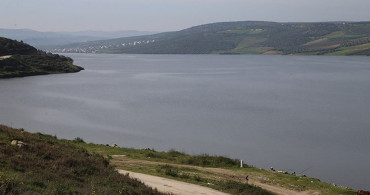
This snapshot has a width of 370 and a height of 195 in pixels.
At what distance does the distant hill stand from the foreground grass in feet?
335

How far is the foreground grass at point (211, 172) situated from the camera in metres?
20.3

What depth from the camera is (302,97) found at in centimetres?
7862

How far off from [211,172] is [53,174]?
1090 centimetres

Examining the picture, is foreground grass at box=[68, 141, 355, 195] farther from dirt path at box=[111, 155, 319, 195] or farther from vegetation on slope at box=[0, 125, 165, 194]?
vegetation on slope at box=[0, 125, 165, 194]

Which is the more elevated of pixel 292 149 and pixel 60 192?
pixel 60 192

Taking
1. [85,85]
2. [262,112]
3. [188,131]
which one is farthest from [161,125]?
[85,85]

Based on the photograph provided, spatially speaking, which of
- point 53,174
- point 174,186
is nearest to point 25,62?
point 174,186

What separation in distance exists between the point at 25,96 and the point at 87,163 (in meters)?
68.9

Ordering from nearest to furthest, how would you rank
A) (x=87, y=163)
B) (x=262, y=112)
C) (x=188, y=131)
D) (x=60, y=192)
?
(x=60, y=192) → (x=87, y=163) → (x=188, y=131) → (x=262, y=112)

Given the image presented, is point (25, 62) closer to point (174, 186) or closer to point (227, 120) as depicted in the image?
point (227, 120)

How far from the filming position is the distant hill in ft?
411

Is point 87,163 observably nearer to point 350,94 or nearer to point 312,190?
point 312,190

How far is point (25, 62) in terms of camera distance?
137375 millimetres

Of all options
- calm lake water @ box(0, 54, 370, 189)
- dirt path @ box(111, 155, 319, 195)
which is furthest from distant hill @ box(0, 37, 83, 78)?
dirt path @ box(111, 155, 319, 195)
